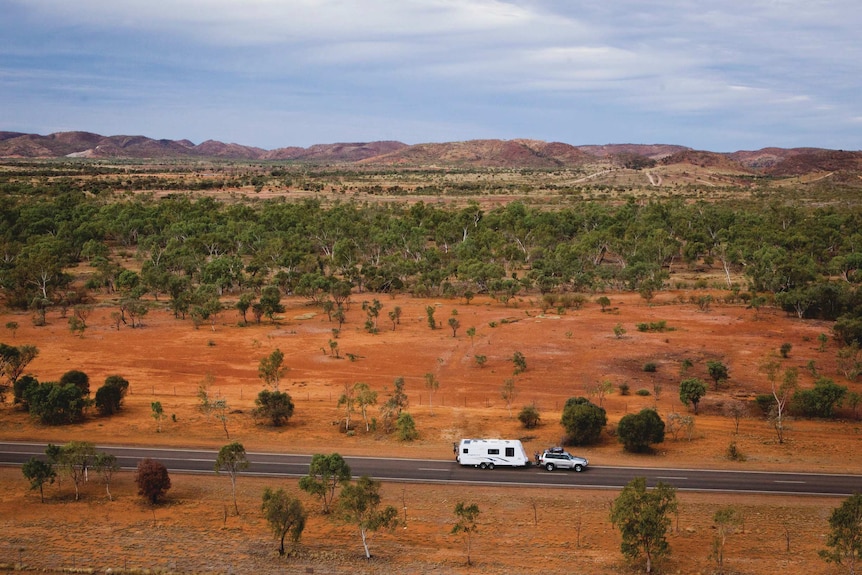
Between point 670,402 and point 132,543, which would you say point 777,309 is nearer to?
point 670,402

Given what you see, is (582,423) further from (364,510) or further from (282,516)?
(282,516)

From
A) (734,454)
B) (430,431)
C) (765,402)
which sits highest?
(765,402)

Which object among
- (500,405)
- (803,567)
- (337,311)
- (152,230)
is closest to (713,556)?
(803,567)

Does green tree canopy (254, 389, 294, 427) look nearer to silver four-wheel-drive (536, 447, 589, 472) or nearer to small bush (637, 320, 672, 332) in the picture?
silver four-wheel-drive (536, 447, 589, 472)

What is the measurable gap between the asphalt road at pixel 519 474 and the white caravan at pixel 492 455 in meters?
0.38

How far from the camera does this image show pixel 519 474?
32.3 meters

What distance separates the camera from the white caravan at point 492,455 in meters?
32.7

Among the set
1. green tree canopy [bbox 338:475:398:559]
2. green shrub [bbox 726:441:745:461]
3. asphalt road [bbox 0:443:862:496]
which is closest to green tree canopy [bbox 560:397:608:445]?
asphalt road [bbox 0:443:862:496]

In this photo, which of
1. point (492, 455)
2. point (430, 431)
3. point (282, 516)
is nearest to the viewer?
point (282, 516)

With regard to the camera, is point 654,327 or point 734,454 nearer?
point 734,454

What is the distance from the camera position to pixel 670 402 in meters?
43.6

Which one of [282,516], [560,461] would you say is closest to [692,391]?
[560,461]

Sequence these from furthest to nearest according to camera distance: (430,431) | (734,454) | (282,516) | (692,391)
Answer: (692,391) < (430,431) < (734,454) < (282,516)

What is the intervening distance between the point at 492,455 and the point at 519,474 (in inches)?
58.2
